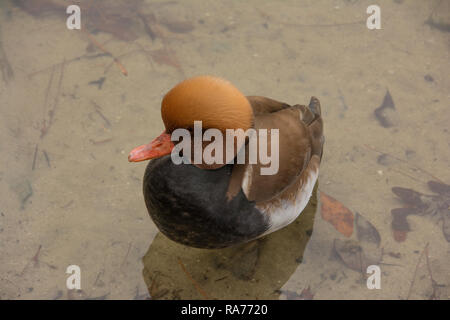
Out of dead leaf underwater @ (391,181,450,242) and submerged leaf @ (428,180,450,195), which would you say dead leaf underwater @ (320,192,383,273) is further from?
submerged leaf @ (428,180,450,195)

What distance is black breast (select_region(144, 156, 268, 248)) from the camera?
8.34ft

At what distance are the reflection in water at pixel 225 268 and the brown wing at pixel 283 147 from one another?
585 millimetres

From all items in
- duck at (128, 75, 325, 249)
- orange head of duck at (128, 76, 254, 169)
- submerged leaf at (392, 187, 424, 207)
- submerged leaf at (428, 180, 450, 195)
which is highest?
orange head of duck at (128, 76, 254, 169)

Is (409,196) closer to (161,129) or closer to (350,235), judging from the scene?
(350,235)

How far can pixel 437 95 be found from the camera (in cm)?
398

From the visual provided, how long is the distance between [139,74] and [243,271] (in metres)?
1.73

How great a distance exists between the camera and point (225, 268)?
10.2 ft

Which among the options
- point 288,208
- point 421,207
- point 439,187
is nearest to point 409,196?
point 421,207

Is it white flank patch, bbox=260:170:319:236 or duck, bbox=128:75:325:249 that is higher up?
duck, bbox=128:75:325:249

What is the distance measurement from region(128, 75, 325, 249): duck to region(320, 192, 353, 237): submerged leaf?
0.54m

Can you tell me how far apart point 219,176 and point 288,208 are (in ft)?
1.55

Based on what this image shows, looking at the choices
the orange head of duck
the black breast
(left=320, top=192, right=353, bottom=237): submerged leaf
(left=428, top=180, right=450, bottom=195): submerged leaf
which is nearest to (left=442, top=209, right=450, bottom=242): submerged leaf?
(left=428, top=180, right=450, bottom=195): submerged leaf

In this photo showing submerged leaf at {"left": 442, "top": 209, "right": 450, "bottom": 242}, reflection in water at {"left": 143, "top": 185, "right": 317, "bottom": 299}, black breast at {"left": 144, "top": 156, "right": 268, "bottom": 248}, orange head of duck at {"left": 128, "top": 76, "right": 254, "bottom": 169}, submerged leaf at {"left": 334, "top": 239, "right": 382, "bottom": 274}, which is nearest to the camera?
orange head of duck at {"left": 128, "top": 76, "right": 254, "bottom": 169}
